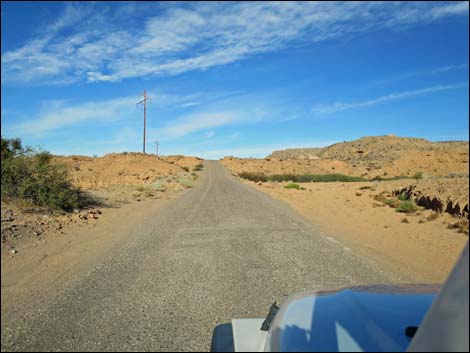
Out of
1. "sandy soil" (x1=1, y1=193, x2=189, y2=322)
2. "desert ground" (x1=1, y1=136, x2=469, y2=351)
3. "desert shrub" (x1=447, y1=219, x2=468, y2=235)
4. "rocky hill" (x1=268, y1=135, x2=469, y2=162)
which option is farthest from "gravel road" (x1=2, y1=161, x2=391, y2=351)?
"rocky hill" (x1=268, y1=135, x2=469, y2=162)

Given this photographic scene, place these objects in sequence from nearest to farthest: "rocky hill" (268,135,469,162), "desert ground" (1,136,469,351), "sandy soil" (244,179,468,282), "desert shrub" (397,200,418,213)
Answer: "desert ground" (1,136,469,351), "sandy soil" (244,179,468,282), "desert shrub" (397,200,418,213), "rocky hill" (268,135,469,162)

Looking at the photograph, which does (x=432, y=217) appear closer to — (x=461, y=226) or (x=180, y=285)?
(x=461, y=226)

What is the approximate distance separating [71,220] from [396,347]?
11.0 meters

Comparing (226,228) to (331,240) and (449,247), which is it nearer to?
(331,240)

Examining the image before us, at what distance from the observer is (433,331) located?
1158 mm

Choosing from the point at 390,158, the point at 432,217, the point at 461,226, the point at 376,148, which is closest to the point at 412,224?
the point at 432,217

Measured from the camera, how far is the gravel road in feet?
12.0

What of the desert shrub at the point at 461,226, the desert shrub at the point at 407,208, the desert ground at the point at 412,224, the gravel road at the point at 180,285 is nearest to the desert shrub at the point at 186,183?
the desert ground at the point at 412,224

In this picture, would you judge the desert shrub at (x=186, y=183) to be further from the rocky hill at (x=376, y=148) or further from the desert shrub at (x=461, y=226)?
the rocky hill at (x=376, y=148)

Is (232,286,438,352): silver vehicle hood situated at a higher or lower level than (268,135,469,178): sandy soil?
lower

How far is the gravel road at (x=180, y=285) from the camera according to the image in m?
3.65

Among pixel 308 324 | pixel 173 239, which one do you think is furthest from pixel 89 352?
pixel 173 239

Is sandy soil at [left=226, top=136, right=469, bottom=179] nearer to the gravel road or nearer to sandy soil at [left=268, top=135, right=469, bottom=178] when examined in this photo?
sandy soil at [left=268, top=135, right=469, bottom=178]

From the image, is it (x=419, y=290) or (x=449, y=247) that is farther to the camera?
(x=449, y=247)
